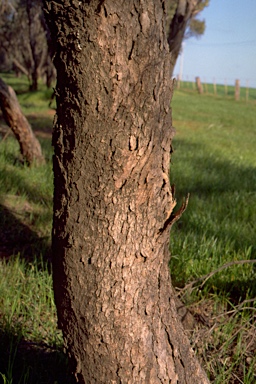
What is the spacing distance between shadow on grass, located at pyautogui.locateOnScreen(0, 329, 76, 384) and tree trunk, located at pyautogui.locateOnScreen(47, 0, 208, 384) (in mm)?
497

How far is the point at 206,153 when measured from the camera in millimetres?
7617

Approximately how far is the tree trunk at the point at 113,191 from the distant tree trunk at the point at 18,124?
3.90m

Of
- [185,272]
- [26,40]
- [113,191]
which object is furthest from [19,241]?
[26,40]

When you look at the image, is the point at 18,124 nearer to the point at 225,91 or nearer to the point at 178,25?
the point at 178,25

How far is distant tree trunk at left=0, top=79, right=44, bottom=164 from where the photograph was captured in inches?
203

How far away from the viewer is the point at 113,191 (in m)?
1.42

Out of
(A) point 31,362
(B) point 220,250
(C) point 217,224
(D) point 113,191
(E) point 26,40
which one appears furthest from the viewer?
(E) point 26,40

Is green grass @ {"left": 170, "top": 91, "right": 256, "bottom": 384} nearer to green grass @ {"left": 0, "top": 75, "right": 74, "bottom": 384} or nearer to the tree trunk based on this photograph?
the tree trunk

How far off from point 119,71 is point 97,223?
0.47m

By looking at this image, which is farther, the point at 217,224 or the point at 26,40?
the point at 26,40

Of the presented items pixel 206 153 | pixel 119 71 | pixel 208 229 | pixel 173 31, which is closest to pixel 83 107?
pixel 119 71

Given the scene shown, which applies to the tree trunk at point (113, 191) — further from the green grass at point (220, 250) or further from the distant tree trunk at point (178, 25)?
the distant tree trunk at point (178, 25)

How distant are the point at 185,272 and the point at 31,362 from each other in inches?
42.5

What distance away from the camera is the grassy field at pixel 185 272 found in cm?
211
